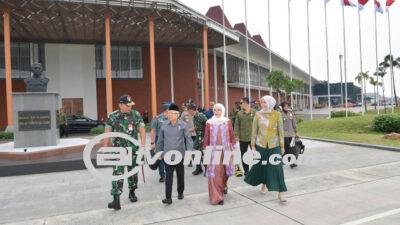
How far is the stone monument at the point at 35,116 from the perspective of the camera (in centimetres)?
1078

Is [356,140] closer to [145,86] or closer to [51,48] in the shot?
[145,86]

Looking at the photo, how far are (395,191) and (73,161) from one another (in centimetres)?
810

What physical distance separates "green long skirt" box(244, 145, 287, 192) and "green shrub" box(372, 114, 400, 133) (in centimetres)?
1361

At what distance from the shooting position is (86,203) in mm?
5809

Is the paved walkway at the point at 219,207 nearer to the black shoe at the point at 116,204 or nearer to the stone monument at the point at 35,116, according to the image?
the black shoe at the point at 116,204

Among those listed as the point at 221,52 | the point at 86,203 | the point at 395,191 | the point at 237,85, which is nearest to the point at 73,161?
the point at 86,203

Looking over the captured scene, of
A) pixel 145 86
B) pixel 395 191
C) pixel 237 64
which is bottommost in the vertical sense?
pixel 395 191

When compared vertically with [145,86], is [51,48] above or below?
above

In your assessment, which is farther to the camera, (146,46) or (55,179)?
(146,46)

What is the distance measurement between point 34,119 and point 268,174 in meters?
8.35

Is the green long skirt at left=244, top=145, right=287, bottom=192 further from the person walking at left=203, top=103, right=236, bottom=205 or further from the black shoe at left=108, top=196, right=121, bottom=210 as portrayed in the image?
the black shoe at left=108, top=196, right=121, bottom=210

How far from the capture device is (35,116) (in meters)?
10.9

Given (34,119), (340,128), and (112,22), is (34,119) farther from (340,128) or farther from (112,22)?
(340,128)

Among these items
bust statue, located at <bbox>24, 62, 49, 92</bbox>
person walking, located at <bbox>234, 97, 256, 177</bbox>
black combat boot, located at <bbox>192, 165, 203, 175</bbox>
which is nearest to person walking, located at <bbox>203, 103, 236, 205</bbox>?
person walking, located at <bbox>234, 97, 256, 177</bbox>
